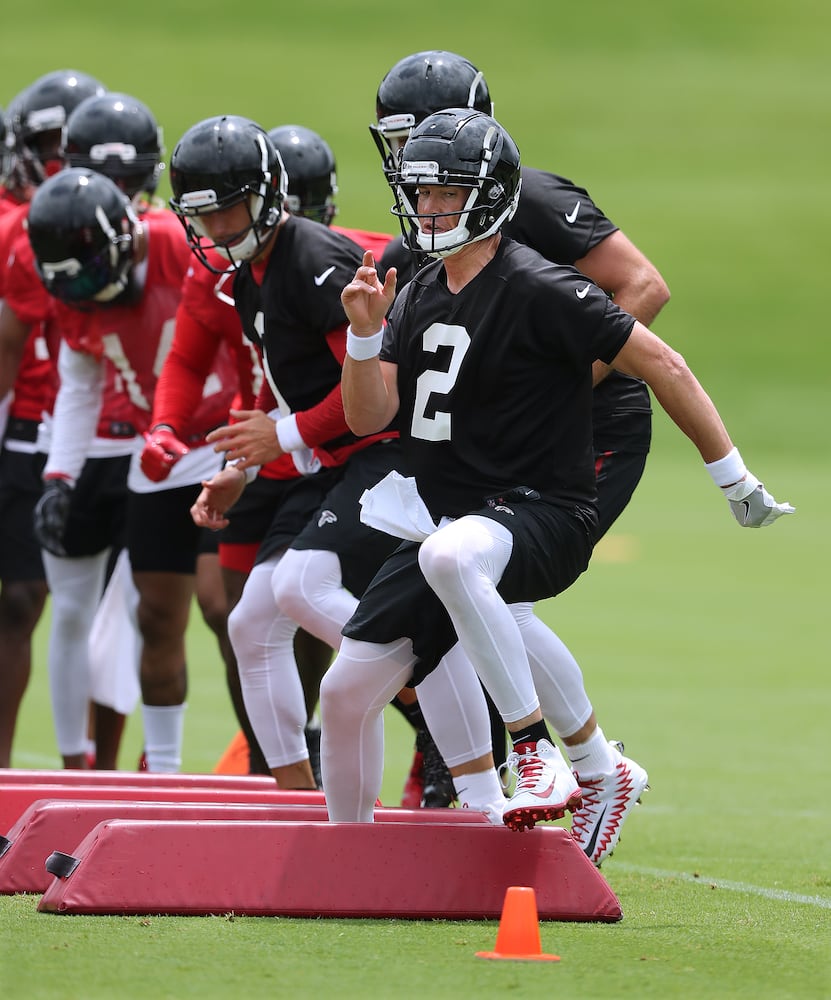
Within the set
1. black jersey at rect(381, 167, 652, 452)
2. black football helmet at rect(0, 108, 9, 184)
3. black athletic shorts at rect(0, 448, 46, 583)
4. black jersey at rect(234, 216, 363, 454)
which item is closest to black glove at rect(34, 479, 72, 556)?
black athletic shorts at rect(0, 448, 46, 583)

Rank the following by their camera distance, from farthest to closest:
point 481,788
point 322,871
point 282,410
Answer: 1. point 282,410
2. point 481,788
3. point 322,871

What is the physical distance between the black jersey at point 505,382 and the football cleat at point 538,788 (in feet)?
2.24

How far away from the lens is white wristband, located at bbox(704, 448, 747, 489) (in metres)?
4.75

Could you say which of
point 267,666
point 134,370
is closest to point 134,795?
point 267,666

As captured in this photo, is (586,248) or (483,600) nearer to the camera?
(483,600)

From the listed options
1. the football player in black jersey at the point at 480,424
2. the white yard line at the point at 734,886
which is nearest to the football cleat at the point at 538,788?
the football player in black jersey at the point at 480,424

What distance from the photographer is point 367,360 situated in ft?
15.7

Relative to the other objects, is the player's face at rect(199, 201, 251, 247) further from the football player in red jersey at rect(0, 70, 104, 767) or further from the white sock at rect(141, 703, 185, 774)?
the white sock at rect(141, 703, 185, 774)

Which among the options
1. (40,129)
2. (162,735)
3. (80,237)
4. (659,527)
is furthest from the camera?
(659,527)

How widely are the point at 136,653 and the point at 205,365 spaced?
2.20 m

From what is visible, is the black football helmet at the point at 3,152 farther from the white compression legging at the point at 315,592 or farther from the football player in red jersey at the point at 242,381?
the white compression legging at the point at 315,592

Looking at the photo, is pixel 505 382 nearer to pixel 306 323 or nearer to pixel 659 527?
pixel 306 323

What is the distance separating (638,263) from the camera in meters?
5.54

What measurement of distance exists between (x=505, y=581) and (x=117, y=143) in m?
3.96
